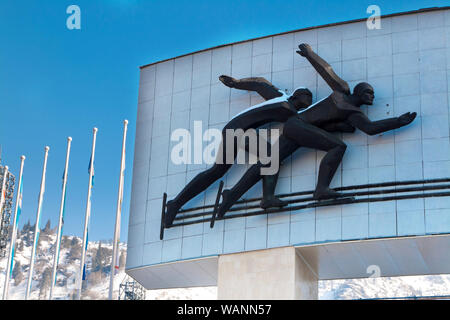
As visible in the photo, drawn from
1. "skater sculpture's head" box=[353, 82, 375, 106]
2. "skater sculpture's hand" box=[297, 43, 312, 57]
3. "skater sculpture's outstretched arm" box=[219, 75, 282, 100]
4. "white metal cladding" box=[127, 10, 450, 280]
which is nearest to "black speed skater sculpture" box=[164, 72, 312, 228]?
"skater sculpture's outstretched arm" box=[219, 75, 282, 100]

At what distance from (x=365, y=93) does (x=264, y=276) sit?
4996mm

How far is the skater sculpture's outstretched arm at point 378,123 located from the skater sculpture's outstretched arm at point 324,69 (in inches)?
32.7

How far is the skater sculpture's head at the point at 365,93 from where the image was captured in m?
20.1

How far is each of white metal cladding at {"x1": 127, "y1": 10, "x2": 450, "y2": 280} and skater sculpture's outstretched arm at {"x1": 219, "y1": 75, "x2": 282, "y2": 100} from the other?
0.33m

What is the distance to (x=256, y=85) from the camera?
2178 centimetres

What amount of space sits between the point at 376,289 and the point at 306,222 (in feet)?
467

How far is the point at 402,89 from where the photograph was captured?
2042 centimetres

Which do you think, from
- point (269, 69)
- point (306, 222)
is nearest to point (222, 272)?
point (306, 222)

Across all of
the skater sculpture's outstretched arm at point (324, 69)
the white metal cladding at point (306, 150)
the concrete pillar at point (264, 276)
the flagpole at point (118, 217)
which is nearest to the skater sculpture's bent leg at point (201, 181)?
the white metal cladding at point (306, 150)

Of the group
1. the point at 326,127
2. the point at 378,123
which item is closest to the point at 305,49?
the point at 326,127

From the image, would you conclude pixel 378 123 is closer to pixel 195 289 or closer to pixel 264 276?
pixel 264 276

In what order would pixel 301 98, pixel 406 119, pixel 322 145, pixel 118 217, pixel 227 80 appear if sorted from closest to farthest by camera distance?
pixel 406 119 < pixel 322 145 < pixel 301 98 < pixel 227 80 < pixel 118 217

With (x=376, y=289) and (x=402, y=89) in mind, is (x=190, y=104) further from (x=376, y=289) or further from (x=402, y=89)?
(x=376, y=289)
